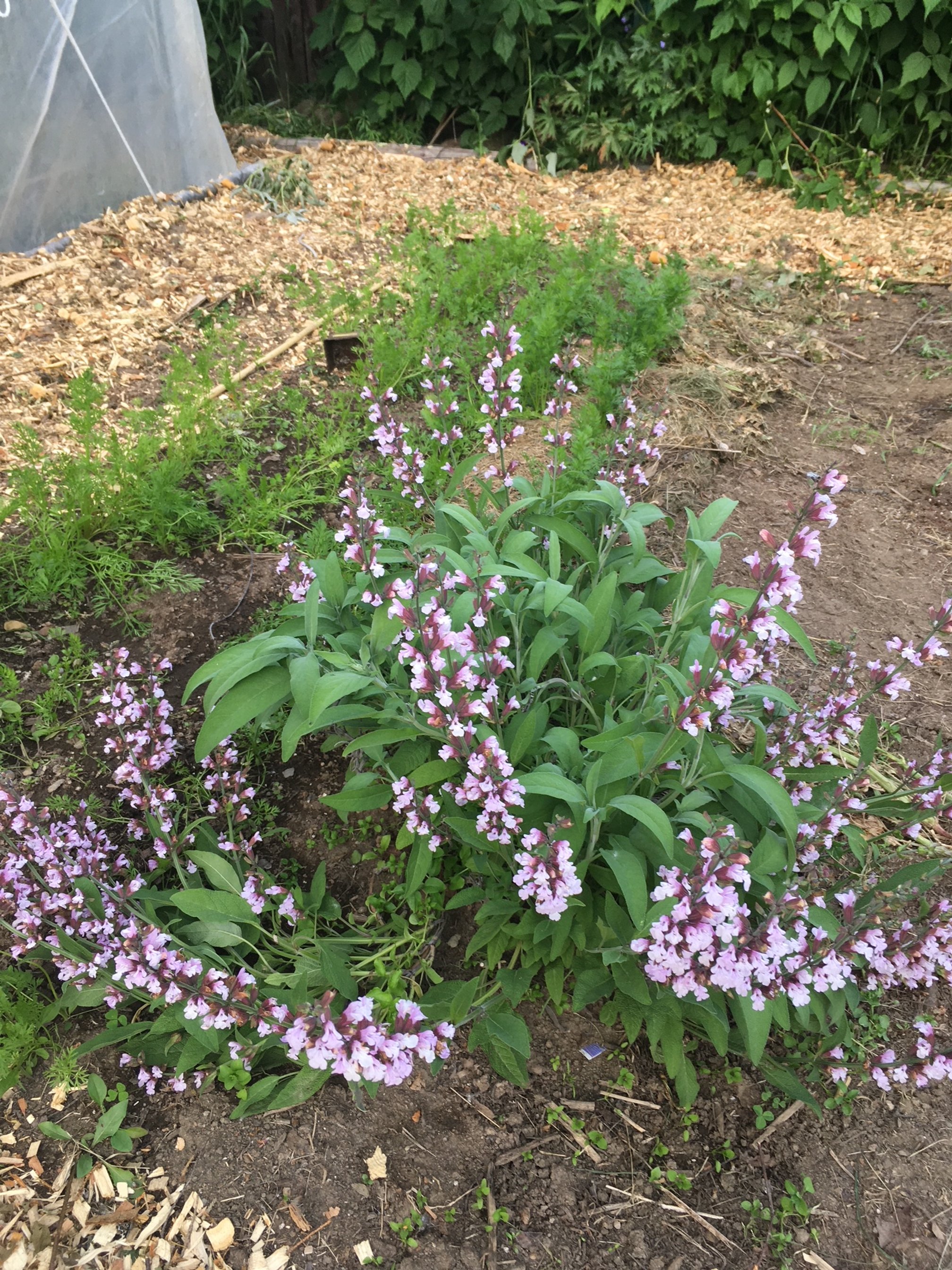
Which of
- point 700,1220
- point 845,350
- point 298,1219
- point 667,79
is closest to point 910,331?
point 845,350

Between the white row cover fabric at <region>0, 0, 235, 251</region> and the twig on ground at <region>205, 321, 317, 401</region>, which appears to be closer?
the twig on ground at <region>205, 321, 317, 401</region>

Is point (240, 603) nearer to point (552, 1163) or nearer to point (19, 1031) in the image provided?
point (19, 1031)

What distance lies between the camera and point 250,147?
6.91 metres

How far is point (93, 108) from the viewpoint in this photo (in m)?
5.09

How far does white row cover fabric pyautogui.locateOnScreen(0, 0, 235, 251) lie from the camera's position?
185 inches

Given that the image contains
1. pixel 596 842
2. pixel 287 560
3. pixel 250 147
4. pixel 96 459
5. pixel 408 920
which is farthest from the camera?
pixel 250 147

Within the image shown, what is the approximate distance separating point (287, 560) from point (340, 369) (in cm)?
238

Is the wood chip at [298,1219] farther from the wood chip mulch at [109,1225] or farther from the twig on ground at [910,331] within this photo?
the twig on ground at [910,331]

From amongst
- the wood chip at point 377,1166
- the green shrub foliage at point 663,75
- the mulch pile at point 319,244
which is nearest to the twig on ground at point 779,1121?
the wood chip at point 377,1166

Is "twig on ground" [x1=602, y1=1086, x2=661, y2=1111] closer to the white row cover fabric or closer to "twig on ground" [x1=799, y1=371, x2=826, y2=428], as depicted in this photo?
"twig on ground" [x1=799, y1=371, x2=826, y2=428]

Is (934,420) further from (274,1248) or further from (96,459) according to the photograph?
(274,1248)

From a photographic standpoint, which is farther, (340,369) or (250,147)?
(250,147)

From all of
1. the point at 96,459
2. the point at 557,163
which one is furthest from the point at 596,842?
the point at 557,163

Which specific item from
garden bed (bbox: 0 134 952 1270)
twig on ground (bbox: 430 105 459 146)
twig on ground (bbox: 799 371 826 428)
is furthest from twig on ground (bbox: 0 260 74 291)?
twig on ground (bbox: 799 371 826 428)
